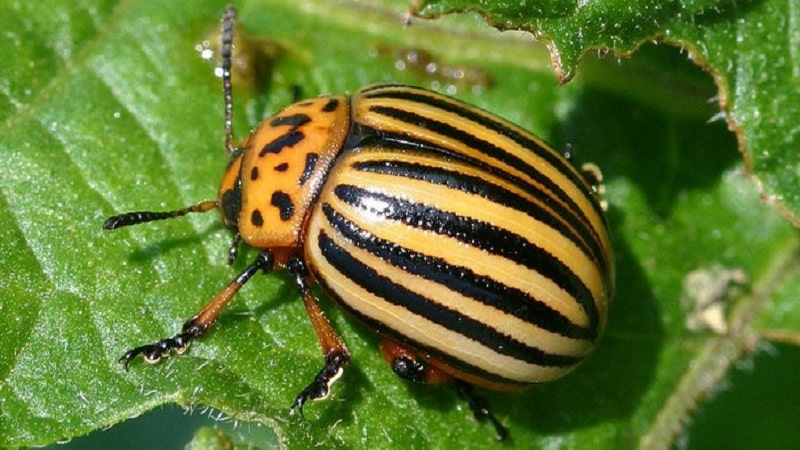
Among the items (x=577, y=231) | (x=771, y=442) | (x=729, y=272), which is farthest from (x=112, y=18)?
(x=771, y=442)

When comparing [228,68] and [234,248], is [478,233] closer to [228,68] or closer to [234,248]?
[234,248]

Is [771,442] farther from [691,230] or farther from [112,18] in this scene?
[112,18]

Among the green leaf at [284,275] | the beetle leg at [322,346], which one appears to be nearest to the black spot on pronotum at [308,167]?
the beetle leg at [322,346]

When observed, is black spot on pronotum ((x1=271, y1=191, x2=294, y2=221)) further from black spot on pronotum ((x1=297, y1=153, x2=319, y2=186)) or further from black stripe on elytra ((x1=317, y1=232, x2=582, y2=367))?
black stripe on elytra ((x1=317, y1=232, x2=582, y2=367))

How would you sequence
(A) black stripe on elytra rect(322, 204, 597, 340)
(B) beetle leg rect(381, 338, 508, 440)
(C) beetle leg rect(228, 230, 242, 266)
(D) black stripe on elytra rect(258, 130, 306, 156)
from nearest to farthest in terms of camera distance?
1. (A) black stripe on elytra rect(322, 204, 597, 340)
2. (B) beetle leg rect(381, 338, 508, 440)
3. (D) black stripe on elytra rect(258, 130, 306, 156)
4. (C) beetle leg rect(228, 230, 242, 266)

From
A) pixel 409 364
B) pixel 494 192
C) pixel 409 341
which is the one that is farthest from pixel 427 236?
pixel 409 364

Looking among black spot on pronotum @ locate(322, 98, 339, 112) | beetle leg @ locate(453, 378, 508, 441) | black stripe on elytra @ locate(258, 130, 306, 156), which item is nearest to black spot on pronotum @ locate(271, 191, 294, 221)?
black stripe on elytra @ locate(258, 130, 306, 156)
